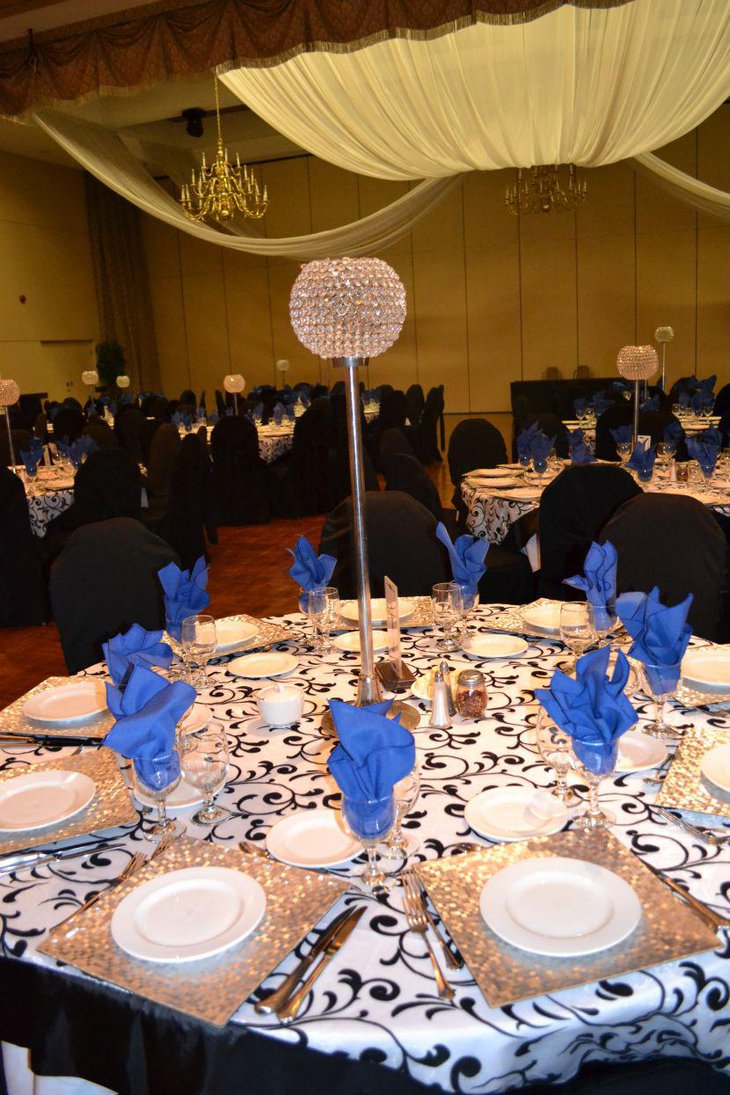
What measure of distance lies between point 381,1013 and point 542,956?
22cm

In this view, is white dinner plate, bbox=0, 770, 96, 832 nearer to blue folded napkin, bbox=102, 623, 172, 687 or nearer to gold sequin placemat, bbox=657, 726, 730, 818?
blue folded napkin, bbox=102, 623, 172, 687

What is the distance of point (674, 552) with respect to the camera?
9.25 ft

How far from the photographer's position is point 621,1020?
3.64 feet

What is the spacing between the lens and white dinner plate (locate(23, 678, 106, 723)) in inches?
79.8

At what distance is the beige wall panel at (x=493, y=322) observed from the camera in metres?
15.1

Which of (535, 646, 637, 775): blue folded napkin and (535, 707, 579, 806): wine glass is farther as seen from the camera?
(535, 707, 579, 806): wine glass

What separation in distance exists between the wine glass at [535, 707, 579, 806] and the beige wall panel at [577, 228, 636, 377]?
13808 mm

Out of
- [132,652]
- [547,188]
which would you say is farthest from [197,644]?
[547,188]

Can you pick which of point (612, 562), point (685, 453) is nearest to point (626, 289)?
point (685, 453)

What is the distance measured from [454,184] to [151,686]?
4.84 meters

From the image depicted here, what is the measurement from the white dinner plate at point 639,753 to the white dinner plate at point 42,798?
0.97 meters

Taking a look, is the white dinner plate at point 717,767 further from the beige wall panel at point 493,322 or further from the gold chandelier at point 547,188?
the beige wall panel at point 493,322

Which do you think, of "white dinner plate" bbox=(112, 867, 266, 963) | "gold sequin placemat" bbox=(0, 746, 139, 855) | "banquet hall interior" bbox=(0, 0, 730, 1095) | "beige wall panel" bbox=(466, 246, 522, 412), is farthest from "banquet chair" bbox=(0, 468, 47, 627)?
"beige wall panel" bbox=(466, 246, 522, 412)

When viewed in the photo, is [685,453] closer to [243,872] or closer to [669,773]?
[669,773]
